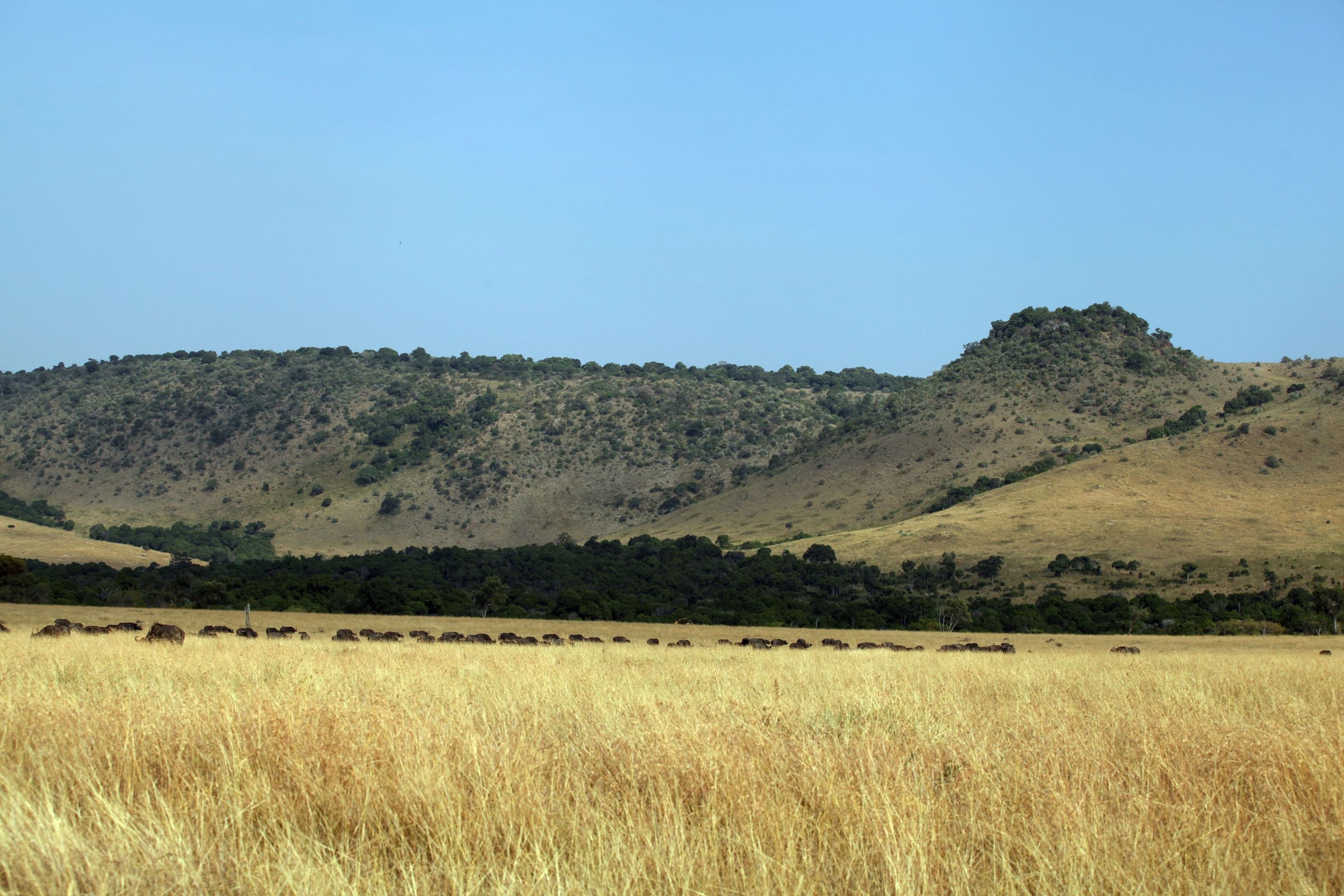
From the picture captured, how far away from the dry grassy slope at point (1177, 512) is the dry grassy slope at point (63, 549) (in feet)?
159

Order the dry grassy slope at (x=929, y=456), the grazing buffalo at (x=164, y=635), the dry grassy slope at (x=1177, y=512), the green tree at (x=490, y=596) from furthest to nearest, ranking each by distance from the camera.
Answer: the dry grassy slope at (x=929, y=456) < the dry grassy slope at (x=1177, y=512) < the green tree at (x=490, y=596) < the grazing buffalo at (x=164, y=635)

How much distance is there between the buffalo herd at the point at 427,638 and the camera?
72.2 feet

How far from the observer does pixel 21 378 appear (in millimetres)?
182375

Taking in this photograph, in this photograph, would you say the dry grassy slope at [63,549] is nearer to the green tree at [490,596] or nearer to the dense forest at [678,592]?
the dense forest at [678,592]

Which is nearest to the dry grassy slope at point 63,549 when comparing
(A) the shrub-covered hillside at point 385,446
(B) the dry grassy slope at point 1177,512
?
(A) the shrub-covered hillside at point 385,446

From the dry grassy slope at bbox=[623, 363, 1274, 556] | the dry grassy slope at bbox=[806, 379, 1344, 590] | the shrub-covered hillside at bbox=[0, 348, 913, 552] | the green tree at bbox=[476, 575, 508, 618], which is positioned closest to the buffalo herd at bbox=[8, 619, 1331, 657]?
the green tree at bbox=[476, 575, 508, 618]

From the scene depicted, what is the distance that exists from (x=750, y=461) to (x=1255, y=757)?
131m

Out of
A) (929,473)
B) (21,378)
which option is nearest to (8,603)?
(929,473)

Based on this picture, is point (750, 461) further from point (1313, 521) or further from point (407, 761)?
point (407, 761)

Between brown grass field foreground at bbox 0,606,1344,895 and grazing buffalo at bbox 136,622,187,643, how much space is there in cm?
1003

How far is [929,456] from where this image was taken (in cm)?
11112

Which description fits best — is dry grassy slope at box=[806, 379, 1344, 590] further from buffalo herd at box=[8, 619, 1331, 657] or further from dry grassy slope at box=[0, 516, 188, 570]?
dry grassy slope at box=[0, 516, 188, 570]

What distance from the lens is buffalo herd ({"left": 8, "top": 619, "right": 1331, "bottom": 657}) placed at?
22.0 meters

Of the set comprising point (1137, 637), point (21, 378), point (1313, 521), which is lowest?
point (1137, 637)
